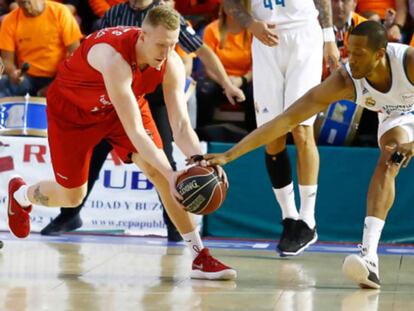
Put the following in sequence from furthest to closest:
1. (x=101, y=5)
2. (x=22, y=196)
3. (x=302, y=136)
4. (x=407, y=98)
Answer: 1. (x=101, y=5)
2. (x=22, y=196)
3. (x=302, y=136)
4. (x=407, y=98)

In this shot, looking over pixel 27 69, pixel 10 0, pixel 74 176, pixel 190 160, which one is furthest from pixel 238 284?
pixel 10 0

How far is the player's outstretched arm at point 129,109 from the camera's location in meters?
6.01

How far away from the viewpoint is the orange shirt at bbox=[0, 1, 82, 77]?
981 cm

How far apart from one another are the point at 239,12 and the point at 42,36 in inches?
107

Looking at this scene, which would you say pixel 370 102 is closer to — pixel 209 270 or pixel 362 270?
pixel 362 270

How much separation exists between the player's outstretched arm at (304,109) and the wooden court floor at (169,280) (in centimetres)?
86

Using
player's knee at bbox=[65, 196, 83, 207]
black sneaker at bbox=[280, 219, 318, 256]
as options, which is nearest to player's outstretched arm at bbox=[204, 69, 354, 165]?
black sneaker at bbox=[280, 219, 318, 256]

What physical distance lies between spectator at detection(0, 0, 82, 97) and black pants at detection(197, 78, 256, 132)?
1267 mm

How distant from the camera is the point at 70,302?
557cm

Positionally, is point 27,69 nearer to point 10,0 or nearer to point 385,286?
point 10,0

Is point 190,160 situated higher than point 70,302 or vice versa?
point 190,160

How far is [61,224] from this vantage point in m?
8.66

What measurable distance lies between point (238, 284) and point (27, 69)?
162 inches

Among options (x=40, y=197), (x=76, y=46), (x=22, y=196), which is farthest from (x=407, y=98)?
(x=76, y=46)
